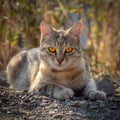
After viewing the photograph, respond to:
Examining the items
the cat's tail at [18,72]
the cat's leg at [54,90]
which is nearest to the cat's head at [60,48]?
the cat's leg at [54,90]

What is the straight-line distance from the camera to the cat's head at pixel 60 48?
3.90m

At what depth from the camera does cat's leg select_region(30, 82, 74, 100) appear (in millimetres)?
3700

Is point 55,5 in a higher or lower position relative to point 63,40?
higher

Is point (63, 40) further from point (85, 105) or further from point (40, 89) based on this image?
point (85, 105)

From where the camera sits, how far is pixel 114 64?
713 cm

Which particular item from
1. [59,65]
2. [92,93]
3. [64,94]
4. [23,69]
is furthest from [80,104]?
[23,69]

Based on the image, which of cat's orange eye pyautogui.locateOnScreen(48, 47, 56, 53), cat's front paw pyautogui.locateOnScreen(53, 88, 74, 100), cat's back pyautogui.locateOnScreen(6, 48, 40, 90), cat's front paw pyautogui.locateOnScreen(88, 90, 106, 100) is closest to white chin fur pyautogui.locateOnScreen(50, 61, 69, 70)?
cat's orange eye pyautogui.locateOnScreen(48, 47, 56, 53)

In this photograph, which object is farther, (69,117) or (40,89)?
(40,89)

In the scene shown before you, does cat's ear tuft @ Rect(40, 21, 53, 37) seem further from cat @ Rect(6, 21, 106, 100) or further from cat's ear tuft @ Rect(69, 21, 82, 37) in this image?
cat's ear tuft @ Rect(69, 21, 82, 37)

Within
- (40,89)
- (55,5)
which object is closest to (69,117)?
(40,89)

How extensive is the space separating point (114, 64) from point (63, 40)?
326 centimetres

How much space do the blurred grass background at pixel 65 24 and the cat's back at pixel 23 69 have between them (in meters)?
1.08

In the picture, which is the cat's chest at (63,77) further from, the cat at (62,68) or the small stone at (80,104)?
the small stone at (80,104)

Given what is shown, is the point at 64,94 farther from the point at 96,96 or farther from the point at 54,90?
the point at 96,96
